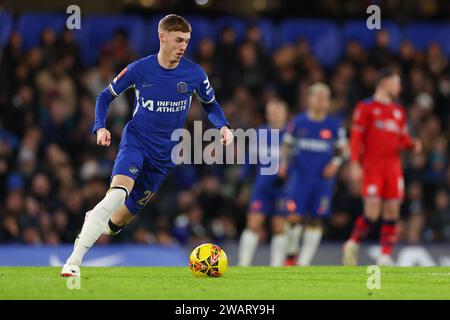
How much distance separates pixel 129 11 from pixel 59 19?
2.02 m

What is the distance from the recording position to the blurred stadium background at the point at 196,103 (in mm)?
16734

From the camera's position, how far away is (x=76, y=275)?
9.52 meters

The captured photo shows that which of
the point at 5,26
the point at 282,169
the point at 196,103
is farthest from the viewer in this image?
the point at 5,26

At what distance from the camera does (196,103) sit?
18.7 m

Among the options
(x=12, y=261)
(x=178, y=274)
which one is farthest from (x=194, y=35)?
(x=178, y=274)

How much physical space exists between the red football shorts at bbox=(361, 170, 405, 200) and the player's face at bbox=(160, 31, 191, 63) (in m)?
4.76

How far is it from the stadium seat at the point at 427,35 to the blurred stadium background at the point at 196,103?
27 mm

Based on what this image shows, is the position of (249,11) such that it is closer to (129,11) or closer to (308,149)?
(129,11)

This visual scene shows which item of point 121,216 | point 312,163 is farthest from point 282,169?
point 121,216

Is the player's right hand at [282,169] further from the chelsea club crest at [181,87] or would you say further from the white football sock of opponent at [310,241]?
the chelsea club crest at [181,87]

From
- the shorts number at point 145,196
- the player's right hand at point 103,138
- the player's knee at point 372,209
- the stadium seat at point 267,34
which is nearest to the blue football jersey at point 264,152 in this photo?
the player's knee at point 372,209

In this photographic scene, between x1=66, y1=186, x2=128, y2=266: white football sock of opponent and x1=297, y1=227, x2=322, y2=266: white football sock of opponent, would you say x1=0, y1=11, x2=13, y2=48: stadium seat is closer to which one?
x1=297, y1=227, x2=322, y2=266: white football sock of opponent

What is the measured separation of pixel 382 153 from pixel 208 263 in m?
4.92

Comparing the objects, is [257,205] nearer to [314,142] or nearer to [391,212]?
[314,142]
